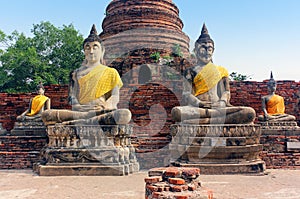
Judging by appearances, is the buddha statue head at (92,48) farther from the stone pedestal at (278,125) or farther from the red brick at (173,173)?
the stone pedestal at (278,125)

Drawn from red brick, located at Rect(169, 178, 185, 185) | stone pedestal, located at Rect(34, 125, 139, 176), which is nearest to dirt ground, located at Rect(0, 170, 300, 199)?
stone pedestal, located at Rect(34, 125, 139, 176)

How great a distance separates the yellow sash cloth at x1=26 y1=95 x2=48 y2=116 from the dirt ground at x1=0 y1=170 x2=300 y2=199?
398cm

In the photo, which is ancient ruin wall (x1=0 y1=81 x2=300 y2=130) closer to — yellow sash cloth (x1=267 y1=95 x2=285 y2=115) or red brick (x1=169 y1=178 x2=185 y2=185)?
yellow sash cloth (x1=267 y1=95 x2=285 y2=115)

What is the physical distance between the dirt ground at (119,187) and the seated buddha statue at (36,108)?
12.8 feet

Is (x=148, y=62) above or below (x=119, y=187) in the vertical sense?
above

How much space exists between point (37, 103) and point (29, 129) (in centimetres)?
86

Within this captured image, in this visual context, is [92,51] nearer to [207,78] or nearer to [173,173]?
[207,78]

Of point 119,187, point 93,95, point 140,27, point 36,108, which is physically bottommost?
point 119,187

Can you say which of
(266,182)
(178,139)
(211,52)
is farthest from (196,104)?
(266,182)

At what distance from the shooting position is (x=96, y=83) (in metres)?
6.54

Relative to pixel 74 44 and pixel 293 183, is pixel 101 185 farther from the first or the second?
pixel 74 44

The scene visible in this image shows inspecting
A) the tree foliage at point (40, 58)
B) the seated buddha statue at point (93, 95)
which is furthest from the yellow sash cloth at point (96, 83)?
the tree foliage at point (40, 58)

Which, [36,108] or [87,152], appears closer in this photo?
[87,152]

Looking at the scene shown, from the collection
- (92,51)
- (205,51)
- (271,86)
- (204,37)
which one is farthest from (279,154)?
(92,51)
